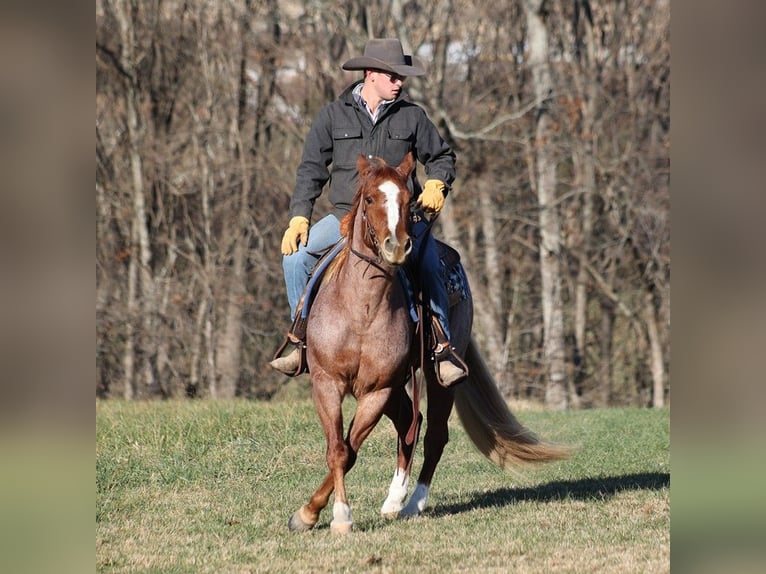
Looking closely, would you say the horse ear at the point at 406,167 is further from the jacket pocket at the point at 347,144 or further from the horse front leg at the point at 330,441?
the horse front leg at the point at 330,441

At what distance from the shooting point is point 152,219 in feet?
77.8

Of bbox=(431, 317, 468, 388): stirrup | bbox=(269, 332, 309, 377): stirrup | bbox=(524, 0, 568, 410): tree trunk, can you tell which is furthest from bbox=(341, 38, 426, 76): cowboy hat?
bbox=(524, 0, 568, 410): tree trunk

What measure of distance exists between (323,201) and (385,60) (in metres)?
15.7

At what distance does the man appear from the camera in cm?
691

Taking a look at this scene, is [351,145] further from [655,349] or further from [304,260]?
[655,349]

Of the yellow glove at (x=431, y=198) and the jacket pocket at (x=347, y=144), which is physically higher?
the jacket pocket at (x=347, y=144)

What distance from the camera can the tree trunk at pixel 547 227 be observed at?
22.6 meters

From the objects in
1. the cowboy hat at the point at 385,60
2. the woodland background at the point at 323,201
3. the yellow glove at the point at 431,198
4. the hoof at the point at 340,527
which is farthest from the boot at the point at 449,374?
the woodland background at the point at 323,201

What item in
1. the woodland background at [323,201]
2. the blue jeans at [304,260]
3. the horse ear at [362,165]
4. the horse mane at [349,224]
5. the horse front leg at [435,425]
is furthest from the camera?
the woodland background at [323,201]

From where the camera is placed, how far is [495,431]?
7.88m

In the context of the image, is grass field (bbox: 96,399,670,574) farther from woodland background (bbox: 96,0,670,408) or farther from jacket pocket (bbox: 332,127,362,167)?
woodland background (bbox: 96,0,670,408)
